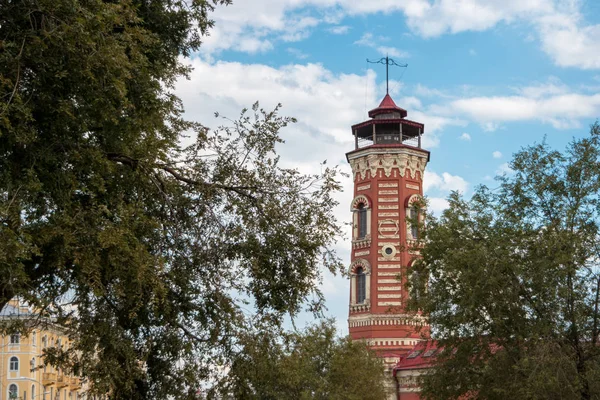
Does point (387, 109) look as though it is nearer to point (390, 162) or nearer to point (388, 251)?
point (390, 162)

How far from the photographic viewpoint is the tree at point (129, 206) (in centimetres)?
1297

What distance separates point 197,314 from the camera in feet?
52.3

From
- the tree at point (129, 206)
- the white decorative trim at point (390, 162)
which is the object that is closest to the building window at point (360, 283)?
the white decorative trim at point (390, 162)

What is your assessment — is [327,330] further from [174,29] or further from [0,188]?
[0,188]

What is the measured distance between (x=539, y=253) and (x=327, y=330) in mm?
21790

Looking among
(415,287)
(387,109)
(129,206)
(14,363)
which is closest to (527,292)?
(415,287)

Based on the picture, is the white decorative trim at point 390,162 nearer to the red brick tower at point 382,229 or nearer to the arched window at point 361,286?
the red brick tower at point 382,229

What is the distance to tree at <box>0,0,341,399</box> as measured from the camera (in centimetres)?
1297

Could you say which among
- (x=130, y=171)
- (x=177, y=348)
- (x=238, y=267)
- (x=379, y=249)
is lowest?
(x=177, y=348)

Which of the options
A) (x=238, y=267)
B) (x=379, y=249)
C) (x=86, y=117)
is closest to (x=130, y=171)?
(x=86, y=117)

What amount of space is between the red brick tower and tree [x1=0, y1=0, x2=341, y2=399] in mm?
44238

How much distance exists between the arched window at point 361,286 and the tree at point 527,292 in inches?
1303

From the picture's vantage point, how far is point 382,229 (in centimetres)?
6256

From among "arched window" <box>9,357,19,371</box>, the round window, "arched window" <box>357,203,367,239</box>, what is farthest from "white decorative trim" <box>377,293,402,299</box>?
"arched window" <box>9,357,19,371</box>
